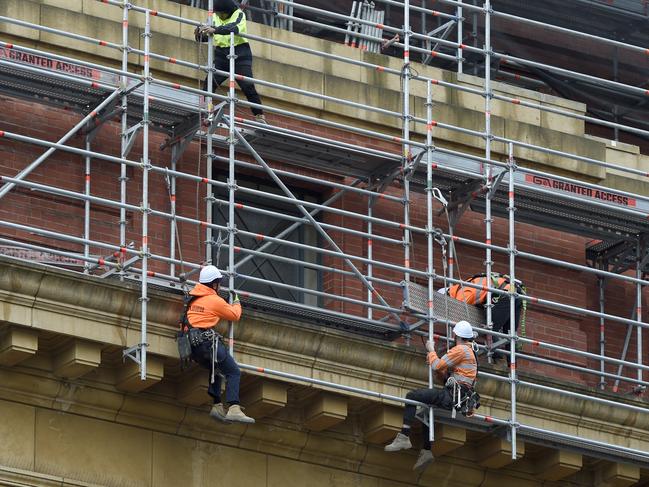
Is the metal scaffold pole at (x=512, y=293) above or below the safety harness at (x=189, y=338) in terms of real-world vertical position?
above

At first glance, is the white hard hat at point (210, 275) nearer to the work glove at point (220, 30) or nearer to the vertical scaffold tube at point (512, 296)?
the work glove at point (220, 30)

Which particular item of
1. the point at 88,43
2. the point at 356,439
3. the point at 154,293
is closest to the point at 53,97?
the point at 88,43

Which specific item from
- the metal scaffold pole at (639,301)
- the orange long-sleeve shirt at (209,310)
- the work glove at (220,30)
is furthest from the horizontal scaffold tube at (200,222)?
the metal scaffold pole at (639,301)

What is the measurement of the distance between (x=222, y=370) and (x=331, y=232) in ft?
13.3

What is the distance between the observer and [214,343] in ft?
93.0

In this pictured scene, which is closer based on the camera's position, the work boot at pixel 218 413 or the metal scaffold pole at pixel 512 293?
the work boot at pixel 218 413

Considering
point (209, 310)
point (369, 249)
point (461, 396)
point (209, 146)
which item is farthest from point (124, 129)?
point (461, 396)

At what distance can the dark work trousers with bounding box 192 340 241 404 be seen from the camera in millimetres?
28359

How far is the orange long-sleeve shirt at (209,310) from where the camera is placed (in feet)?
93.4

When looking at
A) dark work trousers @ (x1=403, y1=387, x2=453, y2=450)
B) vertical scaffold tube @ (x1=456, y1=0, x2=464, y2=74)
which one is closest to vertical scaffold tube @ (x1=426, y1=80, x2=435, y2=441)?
dark work trousers @ (x1=403, y1=387, x2=453, y2=450)

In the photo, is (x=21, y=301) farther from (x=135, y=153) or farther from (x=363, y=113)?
(x=363, y=113)

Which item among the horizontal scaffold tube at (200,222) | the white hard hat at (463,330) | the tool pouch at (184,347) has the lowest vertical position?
the tool pouch at (184,347)

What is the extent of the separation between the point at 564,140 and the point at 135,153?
5.91 metres

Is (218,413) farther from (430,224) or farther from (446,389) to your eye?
(430,224)
